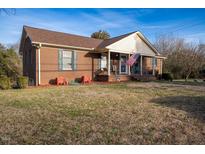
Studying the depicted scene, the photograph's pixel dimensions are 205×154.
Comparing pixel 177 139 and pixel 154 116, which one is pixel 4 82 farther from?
pixel 177 139

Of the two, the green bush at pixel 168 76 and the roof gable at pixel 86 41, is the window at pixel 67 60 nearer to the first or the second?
the roof gable at pixel 86 41

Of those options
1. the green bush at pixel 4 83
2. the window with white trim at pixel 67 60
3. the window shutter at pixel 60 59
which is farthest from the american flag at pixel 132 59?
the green bush at pixel 4 83

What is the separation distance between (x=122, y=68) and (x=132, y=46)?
2.41m

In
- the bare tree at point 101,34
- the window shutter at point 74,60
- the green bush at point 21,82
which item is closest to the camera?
the green bush at point 21,82

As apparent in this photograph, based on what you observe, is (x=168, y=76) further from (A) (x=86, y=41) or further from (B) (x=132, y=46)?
(A) (x=86, y=41)

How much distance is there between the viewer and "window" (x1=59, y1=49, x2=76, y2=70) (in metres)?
12.9

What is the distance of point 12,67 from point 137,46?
10.8m

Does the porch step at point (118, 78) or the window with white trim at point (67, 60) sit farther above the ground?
the window with white trim at point (67, 60)

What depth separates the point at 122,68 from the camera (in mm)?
17078

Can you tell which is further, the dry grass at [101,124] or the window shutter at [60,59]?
the window shutter at [60,59]

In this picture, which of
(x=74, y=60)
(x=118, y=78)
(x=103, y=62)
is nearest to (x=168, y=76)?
(x=118, y=78)

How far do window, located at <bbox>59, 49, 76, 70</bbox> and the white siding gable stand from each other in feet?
9.53

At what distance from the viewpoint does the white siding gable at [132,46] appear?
14.6 metres
